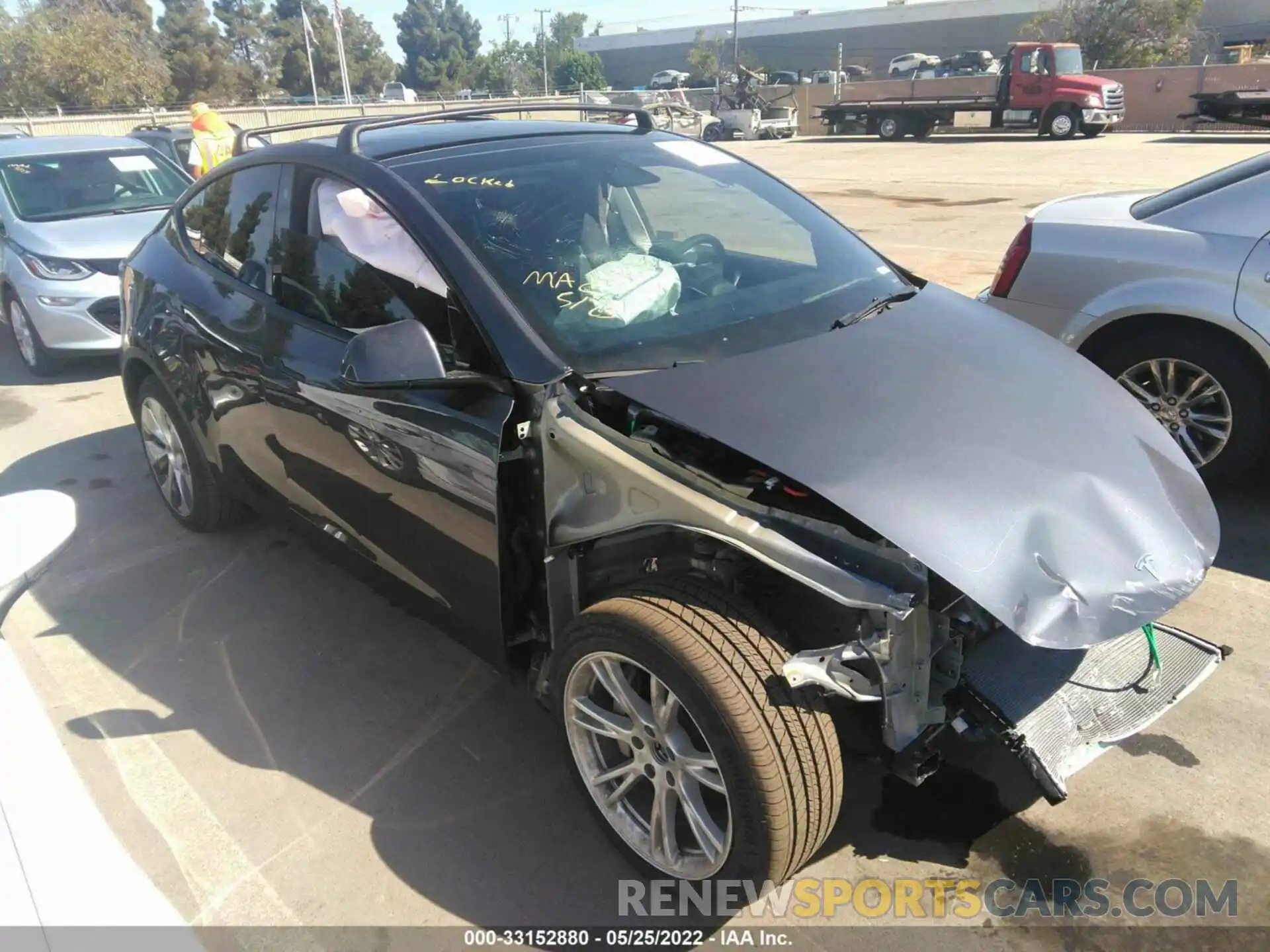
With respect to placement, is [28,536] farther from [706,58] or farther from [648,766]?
[706,58]

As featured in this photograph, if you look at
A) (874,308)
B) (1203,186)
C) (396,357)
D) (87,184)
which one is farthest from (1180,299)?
(87,184)

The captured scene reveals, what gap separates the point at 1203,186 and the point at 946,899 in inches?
142

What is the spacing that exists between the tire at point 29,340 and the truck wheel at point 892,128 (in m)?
28.2

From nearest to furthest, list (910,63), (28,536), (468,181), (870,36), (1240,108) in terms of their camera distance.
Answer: (28,536) → (468,181) → (1240,108) → (910,63) → (870,36)

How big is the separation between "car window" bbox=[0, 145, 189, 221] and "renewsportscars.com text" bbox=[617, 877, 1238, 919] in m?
7.47

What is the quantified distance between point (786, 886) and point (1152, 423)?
1742 mm

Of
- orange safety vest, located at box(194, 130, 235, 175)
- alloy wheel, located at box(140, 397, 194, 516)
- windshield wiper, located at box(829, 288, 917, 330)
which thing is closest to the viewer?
windshield wiper, located at box(829, 288, 917, 330)

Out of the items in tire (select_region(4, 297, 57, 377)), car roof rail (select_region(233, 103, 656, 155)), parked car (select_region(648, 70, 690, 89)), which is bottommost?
tire (select_region(4, 297, 57, 377))

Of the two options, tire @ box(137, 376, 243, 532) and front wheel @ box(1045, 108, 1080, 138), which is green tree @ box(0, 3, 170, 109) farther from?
tire @ box(137, 376, 243, 532)

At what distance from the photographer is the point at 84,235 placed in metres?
7.02

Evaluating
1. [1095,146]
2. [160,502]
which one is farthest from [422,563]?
[1095,146]

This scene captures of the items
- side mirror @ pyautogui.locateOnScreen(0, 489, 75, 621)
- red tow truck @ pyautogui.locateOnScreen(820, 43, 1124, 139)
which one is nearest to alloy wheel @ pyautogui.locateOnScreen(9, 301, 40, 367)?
side mirror @ pyautogui.locateOnScreen(0, 489, 75, 621)

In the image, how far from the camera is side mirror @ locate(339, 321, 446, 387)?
2.44m

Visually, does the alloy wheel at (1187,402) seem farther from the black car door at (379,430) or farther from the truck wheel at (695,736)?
the black car door at (379,430)
